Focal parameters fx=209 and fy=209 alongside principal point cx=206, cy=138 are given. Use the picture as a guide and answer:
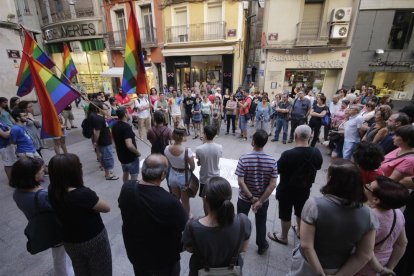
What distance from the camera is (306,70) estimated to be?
12.9 meters

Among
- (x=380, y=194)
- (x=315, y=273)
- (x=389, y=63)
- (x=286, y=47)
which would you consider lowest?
(x=315, y=273)

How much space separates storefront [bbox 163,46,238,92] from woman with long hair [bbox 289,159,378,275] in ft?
43.8

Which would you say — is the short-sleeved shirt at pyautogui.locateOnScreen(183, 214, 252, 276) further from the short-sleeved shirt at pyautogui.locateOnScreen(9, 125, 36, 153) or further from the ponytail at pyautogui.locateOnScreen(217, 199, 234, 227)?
the short-sleeved shirt at pyautogui.locateOnScreen(9, 125, 36, 153)

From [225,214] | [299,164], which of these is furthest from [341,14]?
[225,214]

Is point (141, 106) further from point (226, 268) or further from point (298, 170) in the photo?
point (226, 268)

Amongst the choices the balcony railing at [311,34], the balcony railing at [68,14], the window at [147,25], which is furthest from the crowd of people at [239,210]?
the balcony railing at [68,14]

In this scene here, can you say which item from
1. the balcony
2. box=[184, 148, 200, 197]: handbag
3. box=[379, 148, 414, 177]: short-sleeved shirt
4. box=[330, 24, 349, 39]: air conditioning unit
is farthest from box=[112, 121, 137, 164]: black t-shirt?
the balcony

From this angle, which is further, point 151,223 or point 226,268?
Answer: point 151,223

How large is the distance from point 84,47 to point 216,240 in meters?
20.7

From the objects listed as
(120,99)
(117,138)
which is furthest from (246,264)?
(120,99)

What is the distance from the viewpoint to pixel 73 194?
1.70m

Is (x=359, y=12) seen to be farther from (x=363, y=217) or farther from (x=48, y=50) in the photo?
(x=48, y=50)

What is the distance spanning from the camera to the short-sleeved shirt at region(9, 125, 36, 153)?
153 inches

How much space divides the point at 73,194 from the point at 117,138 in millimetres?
2095
